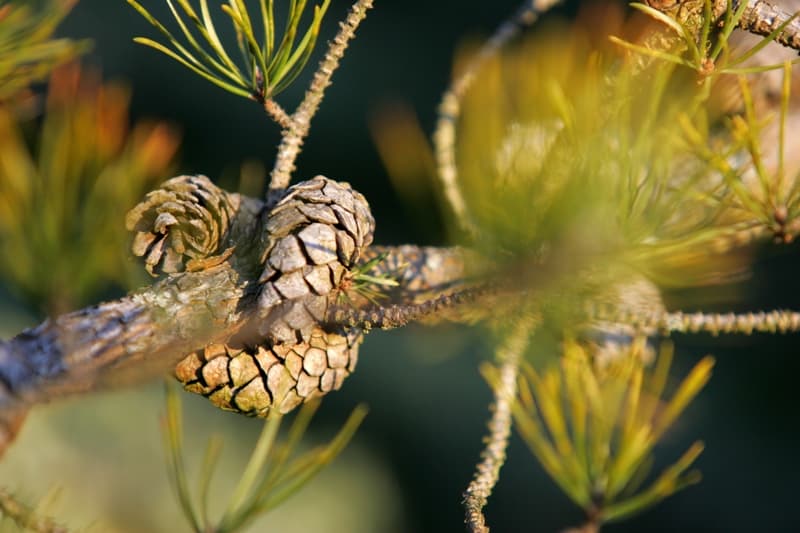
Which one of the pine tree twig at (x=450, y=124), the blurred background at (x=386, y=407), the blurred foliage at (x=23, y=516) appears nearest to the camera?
the blurred foliage at (x=23, y=516)

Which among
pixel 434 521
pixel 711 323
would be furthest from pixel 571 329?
pixel 434 521

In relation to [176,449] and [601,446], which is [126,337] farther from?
[601,446]

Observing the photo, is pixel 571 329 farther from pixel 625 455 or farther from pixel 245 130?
pixel 245 130

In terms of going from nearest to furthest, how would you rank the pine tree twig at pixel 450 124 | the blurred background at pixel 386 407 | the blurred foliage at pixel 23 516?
the blurred foliage at pixel 23 516 < the pine tree twig at pixel 450 124 < the blurred background at pixel 386 407

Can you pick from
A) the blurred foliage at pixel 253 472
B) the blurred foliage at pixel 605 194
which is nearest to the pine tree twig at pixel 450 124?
the blurred foliage at pixel 605 194

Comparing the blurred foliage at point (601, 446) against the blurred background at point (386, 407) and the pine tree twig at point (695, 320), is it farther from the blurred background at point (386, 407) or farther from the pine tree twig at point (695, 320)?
the blurred background at point (386, 407)

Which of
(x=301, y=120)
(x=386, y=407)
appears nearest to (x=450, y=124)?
(x=301, y=120)
